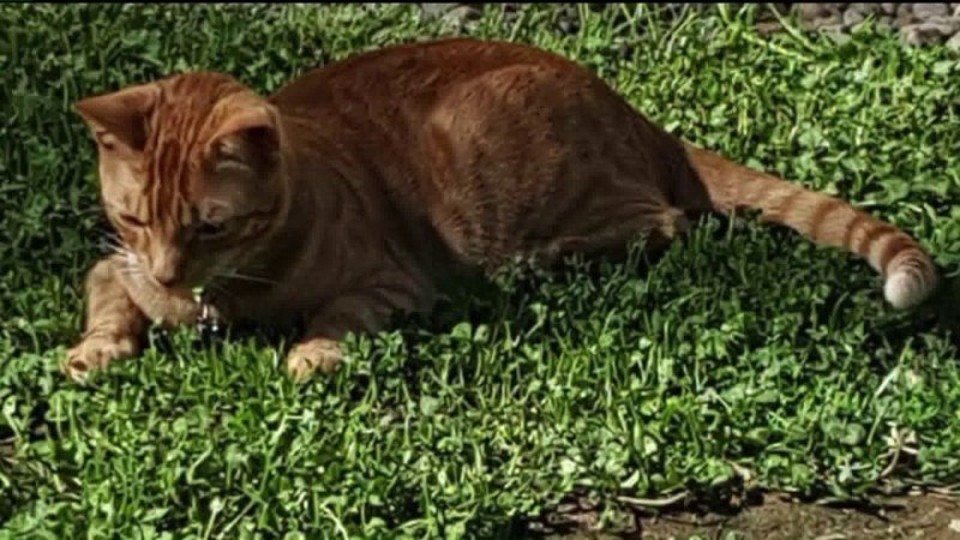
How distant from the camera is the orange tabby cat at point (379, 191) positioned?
17.2 ft

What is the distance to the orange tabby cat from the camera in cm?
524

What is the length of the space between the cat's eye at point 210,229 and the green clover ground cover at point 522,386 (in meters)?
0.28

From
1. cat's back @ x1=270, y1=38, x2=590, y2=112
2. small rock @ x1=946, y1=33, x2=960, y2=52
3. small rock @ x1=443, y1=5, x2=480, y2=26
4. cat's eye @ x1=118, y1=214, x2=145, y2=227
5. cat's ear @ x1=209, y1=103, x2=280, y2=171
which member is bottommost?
small rock @ x1=443, y1=5, x2=480, y2=26

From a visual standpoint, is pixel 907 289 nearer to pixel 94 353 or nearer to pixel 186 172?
pixel 186 172

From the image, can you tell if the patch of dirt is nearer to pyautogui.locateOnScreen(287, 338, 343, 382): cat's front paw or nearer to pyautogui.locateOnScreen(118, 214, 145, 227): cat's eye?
pyautogui.locateOnScreen(287, 338, 343, 382): cat's front paw

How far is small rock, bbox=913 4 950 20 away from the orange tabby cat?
5.17 feet

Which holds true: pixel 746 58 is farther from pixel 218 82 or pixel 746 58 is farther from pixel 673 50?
pixel 218 82

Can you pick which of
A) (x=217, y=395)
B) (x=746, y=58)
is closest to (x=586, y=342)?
(x=217, y=395)

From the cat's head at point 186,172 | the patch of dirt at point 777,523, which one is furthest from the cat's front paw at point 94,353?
the patch of dirt at point 777,523

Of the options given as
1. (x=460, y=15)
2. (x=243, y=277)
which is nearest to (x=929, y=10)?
(x=460, y=15)

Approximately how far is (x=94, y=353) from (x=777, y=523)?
5.28 ft

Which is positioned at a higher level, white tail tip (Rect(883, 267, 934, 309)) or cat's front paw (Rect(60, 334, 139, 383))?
white tail tip (Rect(883, 267, 934, 309))

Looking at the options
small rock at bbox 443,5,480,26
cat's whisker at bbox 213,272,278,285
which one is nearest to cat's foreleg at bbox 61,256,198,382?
cat's whisker at bbox 213,272,278,285

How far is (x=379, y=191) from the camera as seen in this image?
592 cm
